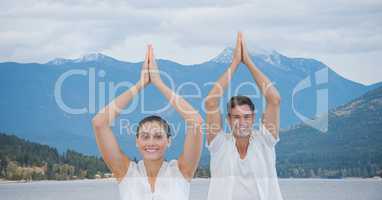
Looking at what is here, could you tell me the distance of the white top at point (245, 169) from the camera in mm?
4723

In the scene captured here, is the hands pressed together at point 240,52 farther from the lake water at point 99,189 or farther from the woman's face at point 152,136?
the lake water at point 99,189

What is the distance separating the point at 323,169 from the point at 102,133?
81.6 m

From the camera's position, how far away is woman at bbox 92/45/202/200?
4141 mm

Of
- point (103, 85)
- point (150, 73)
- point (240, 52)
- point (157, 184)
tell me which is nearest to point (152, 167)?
point (157, 184)

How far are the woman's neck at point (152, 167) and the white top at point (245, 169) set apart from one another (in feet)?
2.17

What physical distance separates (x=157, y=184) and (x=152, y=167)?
0.12 metres

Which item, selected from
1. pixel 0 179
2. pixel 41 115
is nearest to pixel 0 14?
pixel 41 115

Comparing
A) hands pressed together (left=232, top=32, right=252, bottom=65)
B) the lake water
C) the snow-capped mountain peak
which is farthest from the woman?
the snow-capped mountain peak

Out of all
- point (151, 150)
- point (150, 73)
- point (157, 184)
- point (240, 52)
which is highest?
point (240, 52)

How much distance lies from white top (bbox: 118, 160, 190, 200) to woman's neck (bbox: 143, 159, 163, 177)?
0.06ft

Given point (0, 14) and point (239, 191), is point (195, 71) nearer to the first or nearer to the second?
point (0, 14)

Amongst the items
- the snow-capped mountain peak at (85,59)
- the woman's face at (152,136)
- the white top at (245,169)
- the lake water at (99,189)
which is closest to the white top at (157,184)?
the woman's face at (152,136)

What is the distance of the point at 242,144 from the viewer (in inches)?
190

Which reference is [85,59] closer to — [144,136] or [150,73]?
[150,73]
